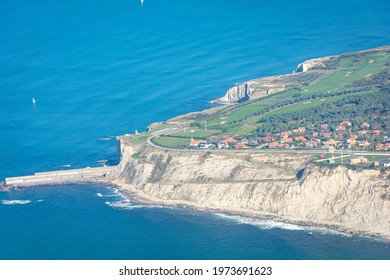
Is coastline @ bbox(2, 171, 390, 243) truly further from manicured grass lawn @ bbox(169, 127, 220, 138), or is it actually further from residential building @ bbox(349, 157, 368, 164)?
manicured grass lawn @ bbox(169, 127, 220, 138)

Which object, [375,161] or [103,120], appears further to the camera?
[103,120]

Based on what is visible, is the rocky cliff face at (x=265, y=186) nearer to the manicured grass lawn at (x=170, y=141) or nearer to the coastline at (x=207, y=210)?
the coastline at (x=207, y=210)

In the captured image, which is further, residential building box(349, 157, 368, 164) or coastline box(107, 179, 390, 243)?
residential building box(349, 157, 368, 164)

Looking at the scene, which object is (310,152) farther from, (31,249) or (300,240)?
(31,249)

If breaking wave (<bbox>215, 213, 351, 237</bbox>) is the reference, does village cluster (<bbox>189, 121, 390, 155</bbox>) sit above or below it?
above

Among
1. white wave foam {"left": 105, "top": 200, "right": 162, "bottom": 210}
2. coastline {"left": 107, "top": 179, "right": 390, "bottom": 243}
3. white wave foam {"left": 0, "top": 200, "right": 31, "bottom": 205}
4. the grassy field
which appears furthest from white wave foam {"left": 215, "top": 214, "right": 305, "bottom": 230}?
white wave foam {"left": 0, "top": 200, "right": 31, "bottom": 205}

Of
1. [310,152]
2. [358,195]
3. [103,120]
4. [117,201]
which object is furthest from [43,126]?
[358,195]

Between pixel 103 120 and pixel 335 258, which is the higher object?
pixel 103 120

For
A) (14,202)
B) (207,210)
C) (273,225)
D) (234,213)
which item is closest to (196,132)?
(207,210)
